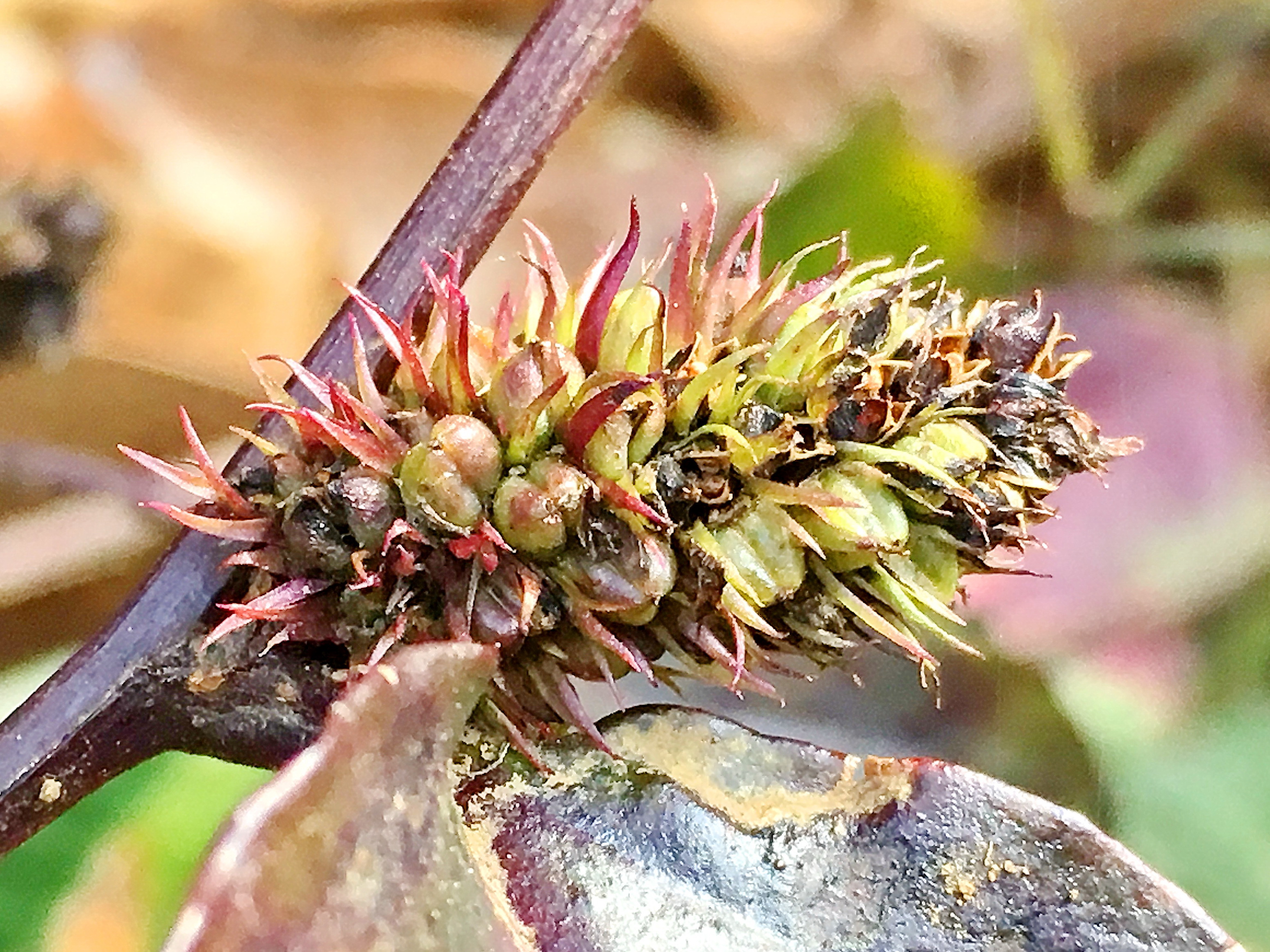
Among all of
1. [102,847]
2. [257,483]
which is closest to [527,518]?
[257,483]

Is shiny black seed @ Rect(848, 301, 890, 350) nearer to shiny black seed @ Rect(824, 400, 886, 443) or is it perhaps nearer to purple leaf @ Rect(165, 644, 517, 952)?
shiny black seed @ Rect(824, 400, 886, 443)

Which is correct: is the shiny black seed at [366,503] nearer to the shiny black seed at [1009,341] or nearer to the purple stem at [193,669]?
the purple stem at [193,669]

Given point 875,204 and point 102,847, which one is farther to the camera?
point 875,204

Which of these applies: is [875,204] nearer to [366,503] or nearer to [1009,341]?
[1009,341]

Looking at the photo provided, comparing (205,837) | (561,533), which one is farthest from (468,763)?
(205,837)

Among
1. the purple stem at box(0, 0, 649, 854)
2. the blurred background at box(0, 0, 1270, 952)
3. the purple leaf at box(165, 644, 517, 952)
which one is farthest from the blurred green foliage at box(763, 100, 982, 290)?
the purple leaf at box(165, 644, 517, 952)

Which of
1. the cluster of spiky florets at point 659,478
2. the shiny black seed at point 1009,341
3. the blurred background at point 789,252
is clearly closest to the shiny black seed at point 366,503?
the cluster of spiky florets at point 659,478
